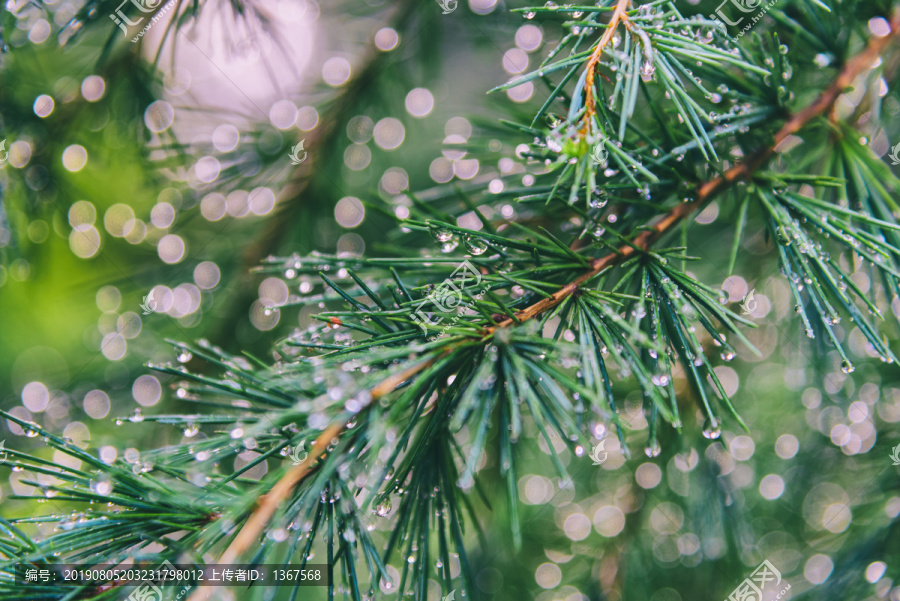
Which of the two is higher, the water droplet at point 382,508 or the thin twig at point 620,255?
the thin twig at point 620,255

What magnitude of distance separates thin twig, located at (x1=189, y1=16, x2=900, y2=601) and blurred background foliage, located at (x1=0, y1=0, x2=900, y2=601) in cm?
13

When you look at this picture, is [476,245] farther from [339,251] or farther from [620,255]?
[339,251]

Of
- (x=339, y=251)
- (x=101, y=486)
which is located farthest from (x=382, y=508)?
(x=339, y=251)

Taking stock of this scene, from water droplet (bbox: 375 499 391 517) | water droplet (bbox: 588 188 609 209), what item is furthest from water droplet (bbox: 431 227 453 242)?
water droplet (bbox: 375 499 391 517)

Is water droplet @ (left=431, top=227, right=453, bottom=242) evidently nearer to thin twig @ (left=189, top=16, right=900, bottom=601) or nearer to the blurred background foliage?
thin twig @ (left=189, top=16, right=900, bottom=601)

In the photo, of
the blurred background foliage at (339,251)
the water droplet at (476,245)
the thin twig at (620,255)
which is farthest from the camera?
the blurred background foliage at (339,251)

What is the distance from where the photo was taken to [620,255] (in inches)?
18.3

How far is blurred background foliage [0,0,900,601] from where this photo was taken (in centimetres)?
78

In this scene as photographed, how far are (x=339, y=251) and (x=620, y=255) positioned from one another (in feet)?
1.87

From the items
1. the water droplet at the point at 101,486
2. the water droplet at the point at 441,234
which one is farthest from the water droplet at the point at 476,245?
the water droplet at the point at 101,486

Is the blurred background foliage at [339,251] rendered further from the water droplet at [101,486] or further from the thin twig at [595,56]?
the water droplet at [101,486]

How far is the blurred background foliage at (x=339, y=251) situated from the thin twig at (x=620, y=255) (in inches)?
5.1

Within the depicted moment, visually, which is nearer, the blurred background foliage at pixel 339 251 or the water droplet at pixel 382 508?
the water droplet at pixel 382 508

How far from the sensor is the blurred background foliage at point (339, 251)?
0.78 metres
